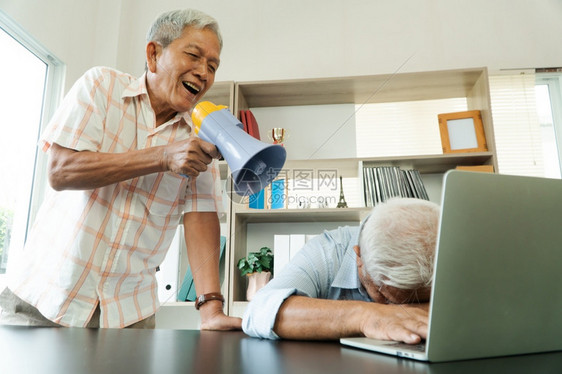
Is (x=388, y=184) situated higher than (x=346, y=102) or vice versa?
(x=346, y=102)

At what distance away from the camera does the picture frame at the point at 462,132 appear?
7.08 feet

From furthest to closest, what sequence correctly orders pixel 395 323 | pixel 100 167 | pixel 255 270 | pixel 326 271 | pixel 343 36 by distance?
pixel 343 36
pixel 255 270
pixel 326 271
pixel 100 167
pixel 395 323

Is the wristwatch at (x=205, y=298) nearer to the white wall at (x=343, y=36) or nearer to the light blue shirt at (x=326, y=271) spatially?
the light blue shirt at (x=326, y=271)

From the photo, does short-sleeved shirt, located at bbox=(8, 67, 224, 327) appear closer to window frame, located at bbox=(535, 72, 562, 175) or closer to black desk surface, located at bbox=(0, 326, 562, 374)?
black desk surface, located at bbox=(0, 326, 562, 374)

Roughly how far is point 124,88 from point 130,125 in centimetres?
9

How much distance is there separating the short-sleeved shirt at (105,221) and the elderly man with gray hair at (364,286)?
0.33m

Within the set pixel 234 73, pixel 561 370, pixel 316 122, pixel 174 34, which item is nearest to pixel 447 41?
pixel 316 122

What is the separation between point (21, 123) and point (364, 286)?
192cm

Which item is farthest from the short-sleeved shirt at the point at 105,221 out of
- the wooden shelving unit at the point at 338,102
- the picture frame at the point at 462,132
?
the picture frame at the point at 462,132

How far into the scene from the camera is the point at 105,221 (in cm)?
96

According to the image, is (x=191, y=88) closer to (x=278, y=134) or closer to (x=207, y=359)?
(x=207, y=359)

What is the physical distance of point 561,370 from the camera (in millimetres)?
369

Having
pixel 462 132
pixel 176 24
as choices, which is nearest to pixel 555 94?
pixel 462 132

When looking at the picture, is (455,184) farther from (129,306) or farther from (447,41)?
(447,41)
